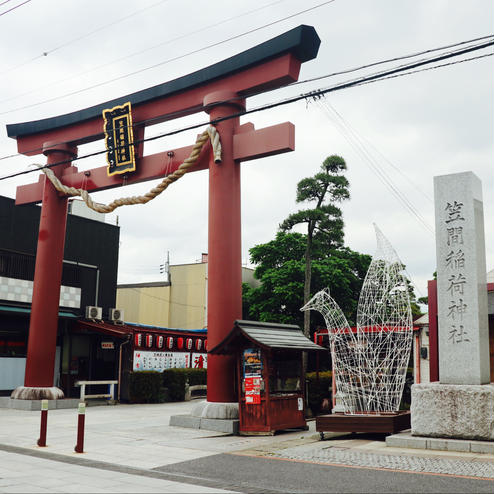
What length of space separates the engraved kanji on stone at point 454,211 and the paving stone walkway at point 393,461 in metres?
4.70

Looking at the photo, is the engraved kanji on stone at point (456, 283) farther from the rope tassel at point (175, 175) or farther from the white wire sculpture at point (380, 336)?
the rope tassel at point (175, 175)

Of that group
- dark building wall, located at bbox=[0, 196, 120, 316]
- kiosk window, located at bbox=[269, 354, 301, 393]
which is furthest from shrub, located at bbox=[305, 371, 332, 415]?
dark building wall, located at bbox=[0, 196, 120, 316]

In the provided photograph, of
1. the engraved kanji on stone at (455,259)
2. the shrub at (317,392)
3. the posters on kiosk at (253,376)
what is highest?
the engraved kanji on stone at (455,259)

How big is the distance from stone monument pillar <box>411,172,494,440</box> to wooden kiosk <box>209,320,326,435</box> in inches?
129

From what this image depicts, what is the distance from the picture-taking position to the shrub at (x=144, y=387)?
77.6 feet

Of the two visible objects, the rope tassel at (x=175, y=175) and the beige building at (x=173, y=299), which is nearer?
the rope tassel at (x=175, y=175)

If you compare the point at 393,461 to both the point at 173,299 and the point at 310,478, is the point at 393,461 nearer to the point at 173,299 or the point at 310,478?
the point at 310,478

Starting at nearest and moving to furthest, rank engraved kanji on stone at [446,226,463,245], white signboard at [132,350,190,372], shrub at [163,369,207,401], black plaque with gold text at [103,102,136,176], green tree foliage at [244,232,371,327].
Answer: engraved kanji on stone at [446,226,463,245] < black plaque with gold text at [103,102,136,176] < white signboard at [132,350,190,372] < shrub at [163,369,207,401] < green tree foliage at [244,232,371,327]

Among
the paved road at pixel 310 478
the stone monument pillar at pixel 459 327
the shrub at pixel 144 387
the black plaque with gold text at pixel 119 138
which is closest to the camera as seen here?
the paved road at pixel 310 478

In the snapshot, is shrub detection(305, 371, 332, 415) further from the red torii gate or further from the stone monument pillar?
the stone monument pillar

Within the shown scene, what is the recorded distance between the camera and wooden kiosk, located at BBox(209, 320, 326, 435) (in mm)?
13047

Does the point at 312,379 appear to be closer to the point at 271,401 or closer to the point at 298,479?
the point at 271,401

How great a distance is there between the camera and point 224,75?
16234 mm

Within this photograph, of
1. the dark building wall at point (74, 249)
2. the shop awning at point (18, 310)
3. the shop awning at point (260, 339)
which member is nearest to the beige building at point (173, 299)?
the dark building wall at point (74, 249)
